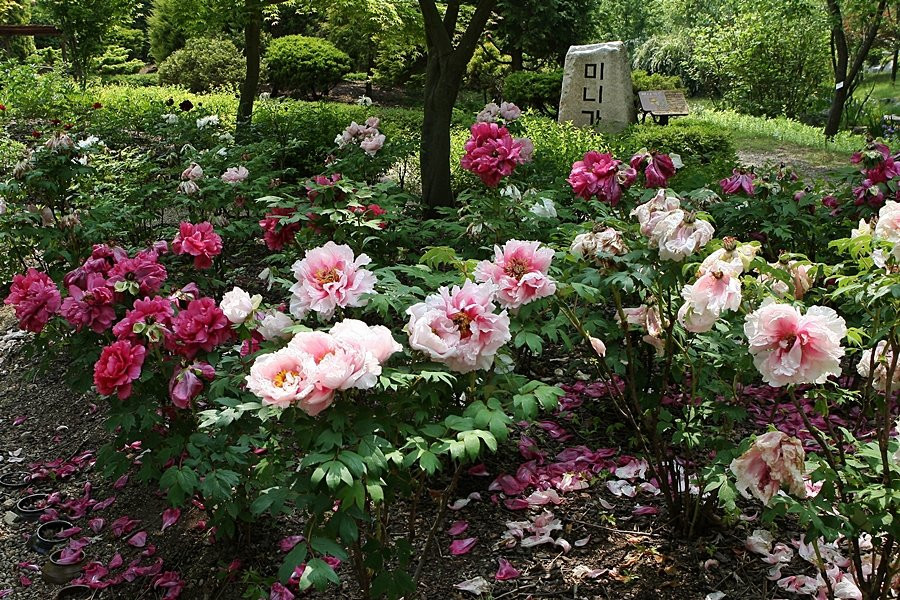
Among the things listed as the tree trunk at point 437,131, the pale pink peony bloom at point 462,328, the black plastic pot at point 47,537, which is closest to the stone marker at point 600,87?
the tree trunk at point 437,131

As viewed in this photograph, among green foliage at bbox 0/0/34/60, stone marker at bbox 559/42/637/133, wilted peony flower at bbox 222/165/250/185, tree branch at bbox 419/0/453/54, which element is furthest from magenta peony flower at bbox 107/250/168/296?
green foliage at bbox 0/0/34/60

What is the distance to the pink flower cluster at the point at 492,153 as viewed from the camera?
9.78 feet

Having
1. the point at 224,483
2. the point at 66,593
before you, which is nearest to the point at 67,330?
the point at 66,593

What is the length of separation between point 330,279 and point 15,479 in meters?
2.23

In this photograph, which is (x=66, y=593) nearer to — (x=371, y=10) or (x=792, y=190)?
(x=792, y=190)

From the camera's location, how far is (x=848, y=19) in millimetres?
14086

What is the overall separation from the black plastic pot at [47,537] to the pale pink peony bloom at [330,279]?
1.64 m

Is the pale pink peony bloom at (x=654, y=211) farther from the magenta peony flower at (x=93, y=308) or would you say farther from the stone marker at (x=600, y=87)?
the stone marker at (x=600, y=87)

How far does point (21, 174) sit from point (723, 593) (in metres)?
3.69

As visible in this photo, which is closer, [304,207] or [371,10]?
[304,207]

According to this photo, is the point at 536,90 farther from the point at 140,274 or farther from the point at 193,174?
the point at 140,274

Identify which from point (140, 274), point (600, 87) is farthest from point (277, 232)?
point (600, 87)

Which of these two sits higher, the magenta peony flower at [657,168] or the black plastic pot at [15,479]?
the magenta peony flower at [657,168]

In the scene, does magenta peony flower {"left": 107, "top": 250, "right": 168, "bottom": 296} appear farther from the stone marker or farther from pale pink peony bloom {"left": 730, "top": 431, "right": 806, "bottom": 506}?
the stone marker
